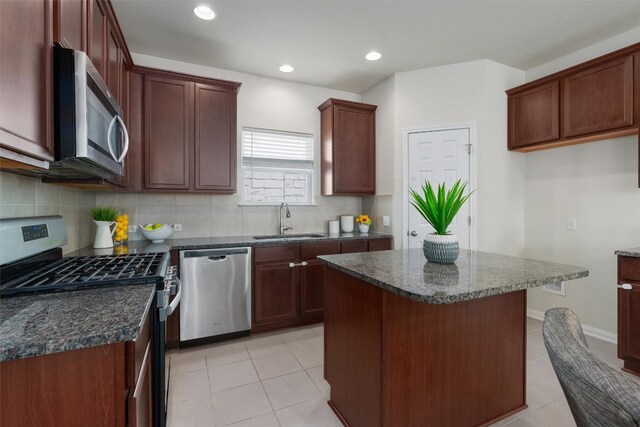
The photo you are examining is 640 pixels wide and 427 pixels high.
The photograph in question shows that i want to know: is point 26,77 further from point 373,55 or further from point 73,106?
point 373,55

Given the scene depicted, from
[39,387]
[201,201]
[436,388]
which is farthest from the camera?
[201,201]

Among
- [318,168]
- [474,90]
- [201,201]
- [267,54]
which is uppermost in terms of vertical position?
[267,54]

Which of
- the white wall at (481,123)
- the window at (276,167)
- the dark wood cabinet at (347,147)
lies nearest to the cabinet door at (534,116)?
the white wall at (481,123)

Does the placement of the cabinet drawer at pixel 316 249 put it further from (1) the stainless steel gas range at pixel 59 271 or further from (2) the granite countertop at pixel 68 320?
(2) the granite countertop at pixel 68 320

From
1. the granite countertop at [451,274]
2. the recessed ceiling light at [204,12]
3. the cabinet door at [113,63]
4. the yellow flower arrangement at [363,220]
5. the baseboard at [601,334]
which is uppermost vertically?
the recessed ceiling light at [204,12]

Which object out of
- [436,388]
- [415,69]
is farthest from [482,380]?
[415,69]

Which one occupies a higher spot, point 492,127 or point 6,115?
point 492,127

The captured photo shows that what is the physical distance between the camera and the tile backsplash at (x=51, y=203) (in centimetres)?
151

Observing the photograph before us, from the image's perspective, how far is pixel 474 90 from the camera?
3.38 m

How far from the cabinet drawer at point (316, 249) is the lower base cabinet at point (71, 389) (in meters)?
2.36

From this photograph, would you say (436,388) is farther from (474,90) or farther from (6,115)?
(474,90)

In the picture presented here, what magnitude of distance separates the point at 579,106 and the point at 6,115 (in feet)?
13.2

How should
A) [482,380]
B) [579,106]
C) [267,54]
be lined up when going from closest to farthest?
[482,380] < [579,106] < [267,54]

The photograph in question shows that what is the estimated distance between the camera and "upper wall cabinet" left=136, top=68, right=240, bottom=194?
290cm
